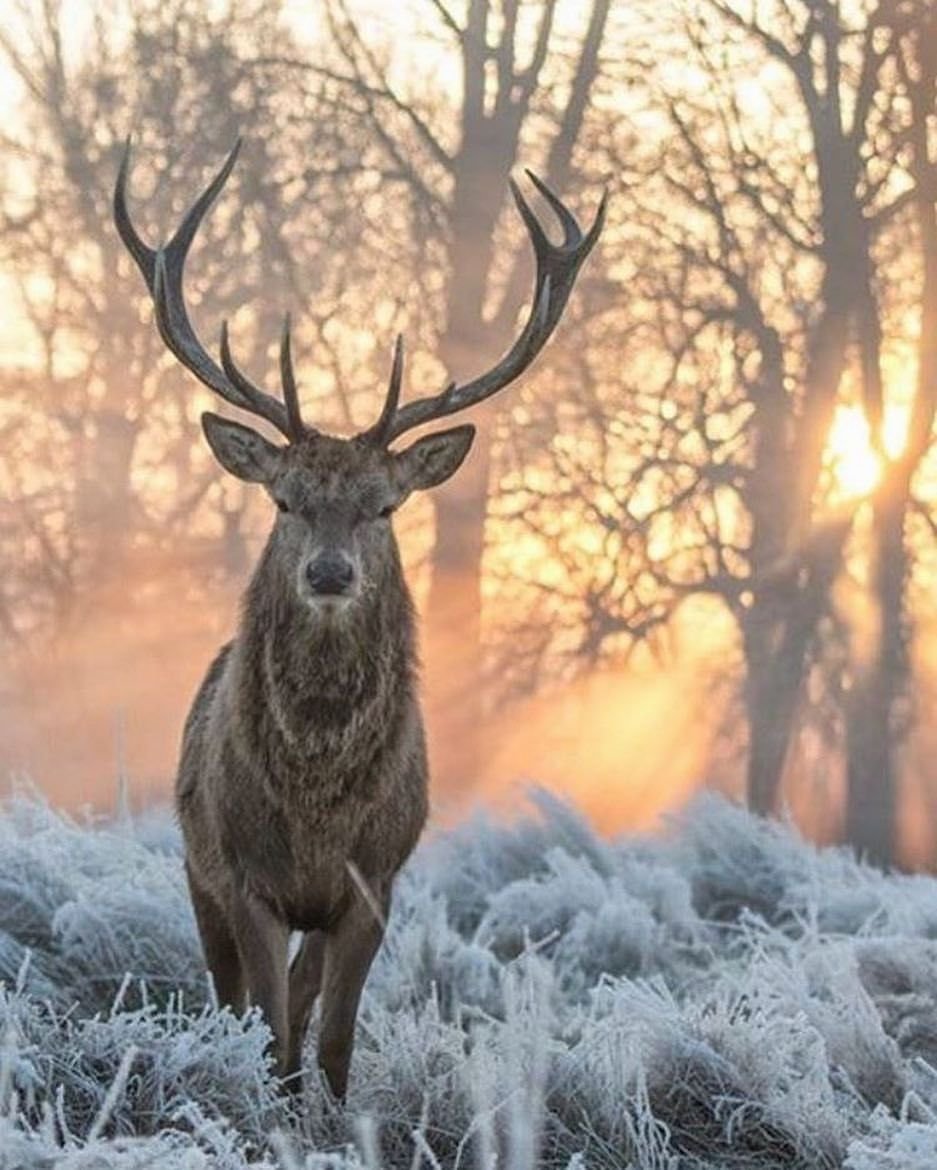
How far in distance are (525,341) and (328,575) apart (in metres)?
1.23

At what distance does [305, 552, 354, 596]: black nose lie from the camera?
5.22m

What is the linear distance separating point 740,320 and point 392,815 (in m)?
13.3

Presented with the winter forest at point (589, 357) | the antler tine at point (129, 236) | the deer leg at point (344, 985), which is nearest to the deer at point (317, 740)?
the deer leg at point (344, 985)

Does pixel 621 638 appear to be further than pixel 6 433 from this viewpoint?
No

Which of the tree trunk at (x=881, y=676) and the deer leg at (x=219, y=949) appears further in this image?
the tree trunk at (x=881, y=676)

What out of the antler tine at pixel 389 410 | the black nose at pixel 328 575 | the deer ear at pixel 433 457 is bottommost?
the black nose at pixel 328 575

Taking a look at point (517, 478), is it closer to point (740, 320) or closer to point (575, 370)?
point (575, 370)

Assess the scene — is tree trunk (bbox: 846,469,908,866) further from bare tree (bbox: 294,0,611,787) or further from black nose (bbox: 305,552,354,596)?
black nose (bbox: 305,552,354,596)

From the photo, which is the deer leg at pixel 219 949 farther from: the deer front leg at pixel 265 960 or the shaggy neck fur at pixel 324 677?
the shaggy neck fur at pixel 324 677

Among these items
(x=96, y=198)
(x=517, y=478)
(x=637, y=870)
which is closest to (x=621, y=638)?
Answer: (x=517, y=478)

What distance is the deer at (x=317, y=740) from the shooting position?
5.33 metres

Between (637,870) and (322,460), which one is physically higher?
(322,460)

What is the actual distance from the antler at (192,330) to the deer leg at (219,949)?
1245 mm

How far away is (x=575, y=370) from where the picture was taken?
59.7 feet
